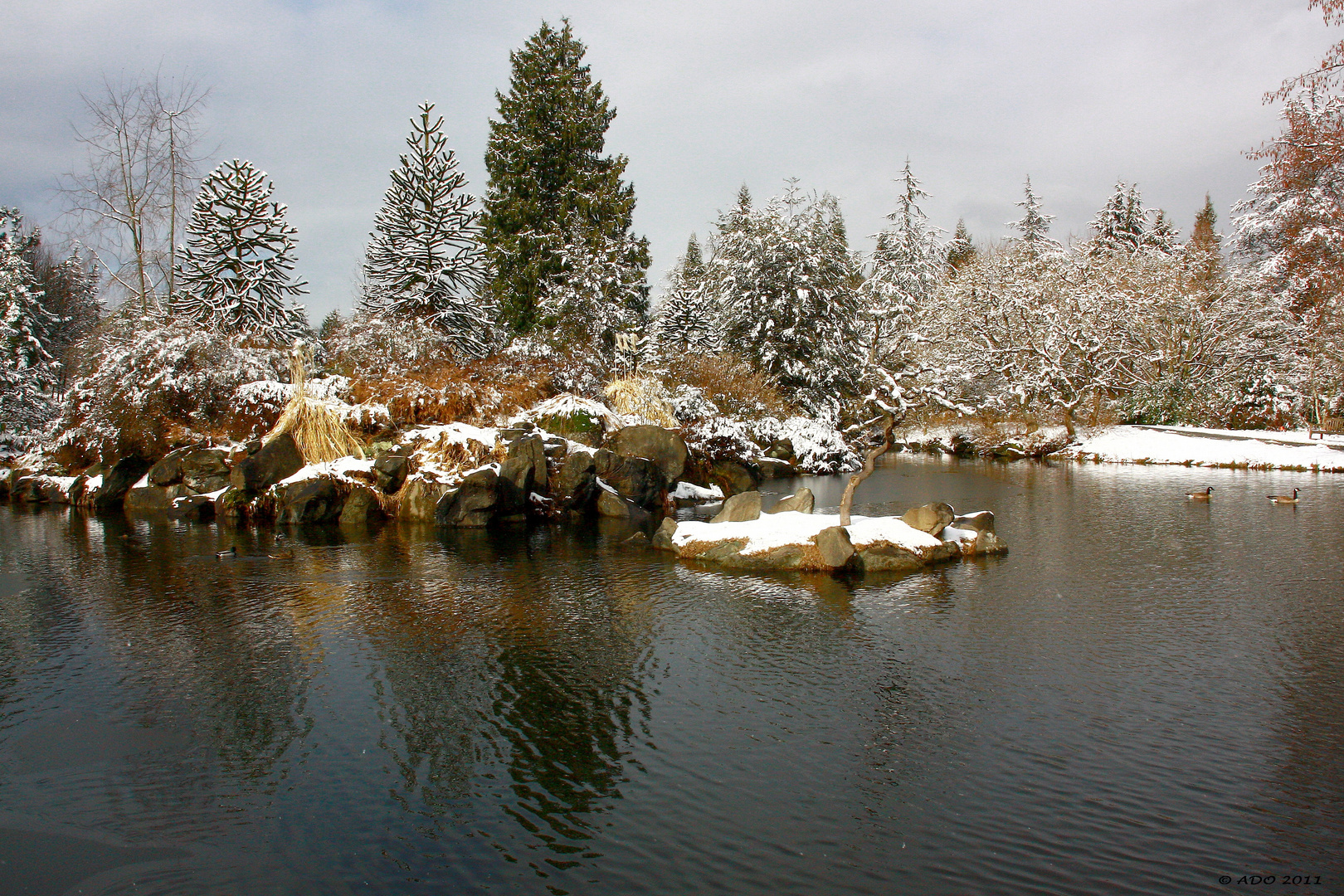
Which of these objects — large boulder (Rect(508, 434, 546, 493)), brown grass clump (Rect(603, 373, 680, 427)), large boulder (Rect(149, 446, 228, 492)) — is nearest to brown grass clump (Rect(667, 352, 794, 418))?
brown grass clump (Rect(603, 373, 680, 427))

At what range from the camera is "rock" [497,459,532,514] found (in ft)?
63.7

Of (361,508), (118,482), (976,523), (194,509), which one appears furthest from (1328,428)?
(118,482)

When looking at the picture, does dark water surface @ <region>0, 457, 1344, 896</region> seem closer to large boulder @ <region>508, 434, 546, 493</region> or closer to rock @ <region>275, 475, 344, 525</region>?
rock @ <region>275, 475, 344, 525</region>

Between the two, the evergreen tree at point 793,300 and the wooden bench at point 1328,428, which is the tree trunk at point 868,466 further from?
the wooden bench at point 1328,428

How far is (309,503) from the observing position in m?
19.1

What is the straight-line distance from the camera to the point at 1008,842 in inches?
209

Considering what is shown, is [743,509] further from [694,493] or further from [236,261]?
[236,261]

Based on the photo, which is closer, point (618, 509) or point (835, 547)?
point (835, 547)

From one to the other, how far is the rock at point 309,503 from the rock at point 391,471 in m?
1.18

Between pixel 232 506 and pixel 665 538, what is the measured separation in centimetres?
1161

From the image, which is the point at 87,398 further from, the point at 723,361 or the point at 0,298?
the point at 723,361

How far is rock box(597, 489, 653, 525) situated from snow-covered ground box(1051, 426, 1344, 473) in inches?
992

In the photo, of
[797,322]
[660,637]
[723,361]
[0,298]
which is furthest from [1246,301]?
[0,298]

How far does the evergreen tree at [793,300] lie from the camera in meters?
37.4
